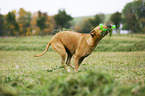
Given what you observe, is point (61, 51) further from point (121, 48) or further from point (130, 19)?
point (130, 19)

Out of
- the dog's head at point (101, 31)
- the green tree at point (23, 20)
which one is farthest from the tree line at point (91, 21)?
the dog's head at point (101, 31)

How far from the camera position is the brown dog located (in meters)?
5.36

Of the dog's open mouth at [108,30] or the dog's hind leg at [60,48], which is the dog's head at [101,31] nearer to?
the dog's open mouth at [108,30]

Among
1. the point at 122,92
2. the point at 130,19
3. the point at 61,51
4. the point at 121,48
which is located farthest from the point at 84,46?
the point at 130,19

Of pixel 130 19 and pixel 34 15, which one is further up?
pixel 34 15

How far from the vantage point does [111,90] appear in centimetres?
276

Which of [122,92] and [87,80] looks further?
[87,80]

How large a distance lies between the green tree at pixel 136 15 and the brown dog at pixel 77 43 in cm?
3661

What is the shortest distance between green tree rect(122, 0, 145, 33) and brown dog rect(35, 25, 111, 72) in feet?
120

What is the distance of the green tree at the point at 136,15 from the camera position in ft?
132

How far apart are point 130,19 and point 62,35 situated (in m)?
42.2

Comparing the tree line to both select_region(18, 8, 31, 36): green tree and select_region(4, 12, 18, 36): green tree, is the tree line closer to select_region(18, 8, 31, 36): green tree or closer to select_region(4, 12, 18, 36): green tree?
select_region(4, 12, 18, 36): green tree

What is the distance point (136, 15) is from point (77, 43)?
133ft

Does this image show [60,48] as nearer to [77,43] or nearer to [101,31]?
[77,43]
